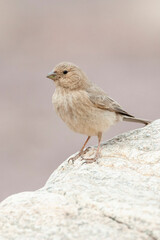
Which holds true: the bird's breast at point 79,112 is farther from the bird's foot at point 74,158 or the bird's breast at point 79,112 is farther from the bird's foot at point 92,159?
the bird's foot at point 92,159

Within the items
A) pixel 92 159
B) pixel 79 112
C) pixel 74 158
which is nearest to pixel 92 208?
pixel 92 159

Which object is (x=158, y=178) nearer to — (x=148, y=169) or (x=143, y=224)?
(x=148, y=169)

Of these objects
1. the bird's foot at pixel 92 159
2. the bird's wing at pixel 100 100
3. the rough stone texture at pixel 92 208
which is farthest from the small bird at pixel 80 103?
the rough stone texture at pixel 92 208

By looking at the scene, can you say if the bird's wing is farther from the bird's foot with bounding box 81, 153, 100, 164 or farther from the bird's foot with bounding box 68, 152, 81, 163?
the bird's foot with bounding box 81, 153, 100, 164

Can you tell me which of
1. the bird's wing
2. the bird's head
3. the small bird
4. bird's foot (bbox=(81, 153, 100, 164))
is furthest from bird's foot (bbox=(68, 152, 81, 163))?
the bird's head

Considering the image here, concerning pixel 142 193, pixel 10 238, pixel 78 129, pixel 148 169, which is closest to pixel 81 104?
pixel 78 129

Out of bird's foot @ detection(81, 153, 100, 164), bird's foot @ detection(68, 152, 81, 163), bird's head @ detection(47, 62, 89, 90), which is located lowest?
bird's foot @ detection(68, 152, 81, 163)

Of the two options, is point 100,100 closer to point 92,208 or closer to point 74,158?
point 74,158
